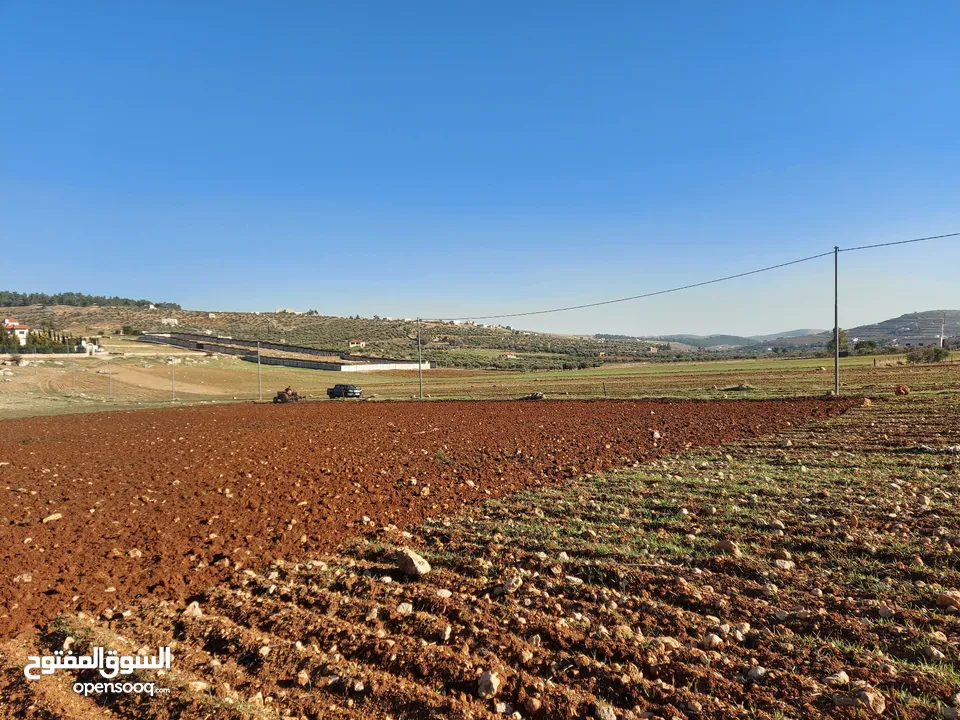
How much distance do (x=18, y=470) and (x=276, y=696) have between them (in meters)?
16.0

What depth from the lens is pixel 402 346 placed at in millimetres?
135750

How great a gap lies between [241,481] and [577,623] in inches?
411

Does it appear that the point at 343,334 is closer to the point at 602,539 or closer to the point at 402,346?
the point at 402,346

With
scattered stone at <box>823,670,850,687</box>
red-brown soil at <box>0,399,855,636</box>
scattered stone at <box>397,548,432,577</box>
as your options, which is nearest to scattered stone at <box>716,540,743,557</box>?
scattered stone at <box>823,670,850,687</box>

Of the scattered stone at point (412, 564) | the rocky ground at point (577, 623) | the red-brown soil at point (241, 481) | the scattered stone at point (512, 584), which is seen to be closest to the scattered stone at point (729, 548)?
the rocky ground at point (577, 623)

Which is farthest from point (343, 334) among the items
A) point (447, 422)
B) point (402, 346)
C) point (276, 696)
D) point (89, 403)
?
point (276, 696)

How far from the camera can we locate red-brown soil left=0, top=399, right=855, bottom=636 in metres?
7.33

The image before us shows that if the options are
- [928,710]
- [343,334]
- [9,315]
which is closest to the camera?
[928,710]

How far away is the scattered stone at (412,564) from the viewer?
6820mm

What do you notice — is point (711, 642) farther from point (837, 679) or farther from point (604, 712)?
point (604, 712)

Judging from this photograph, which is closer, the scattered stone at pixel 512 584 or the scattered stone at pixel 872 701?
the scattered stone at pixel 872 701

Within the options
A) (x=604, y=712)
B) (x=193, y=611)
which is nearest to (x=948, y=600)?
(x=604, y=712)

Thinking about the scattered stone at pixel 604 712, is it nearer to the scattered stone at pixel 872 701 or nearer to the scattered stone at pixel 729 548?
the scattered stone at pixel 872 701

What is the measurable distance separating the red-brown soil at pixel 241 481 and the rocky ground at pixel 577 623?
77cm
